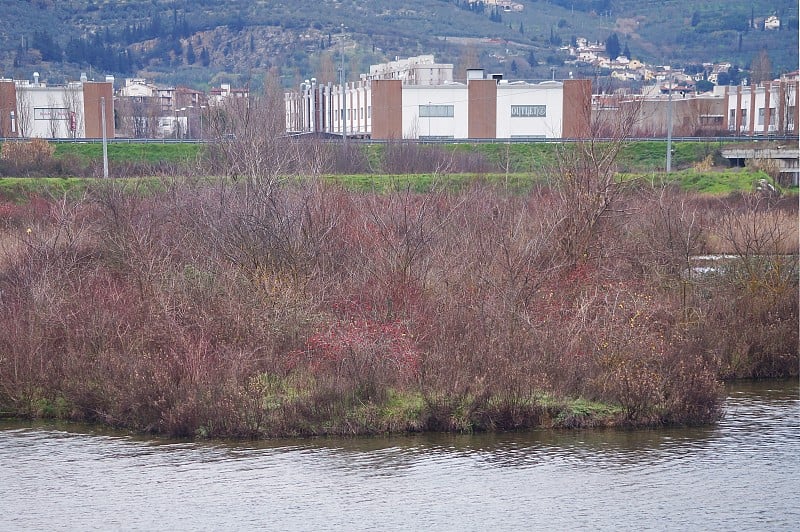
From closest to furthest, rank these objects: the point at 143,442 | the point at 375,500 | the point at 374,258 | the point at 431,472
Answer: the point at 375,500, the point at 431,472, the point at 143,442, the point at 374,258

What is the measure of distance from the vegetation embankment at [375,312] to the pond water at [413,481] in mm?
580

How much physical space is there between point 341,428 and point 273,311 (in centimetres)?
335

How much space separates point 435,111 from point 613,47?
368ft

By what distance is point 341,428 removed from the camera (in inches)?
718

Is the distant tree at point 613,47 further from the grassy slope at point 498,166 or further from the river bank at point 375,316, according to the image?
the river bank at point 375,316

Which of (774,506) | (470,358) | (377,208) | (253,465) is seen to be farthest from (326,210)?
(774,506)

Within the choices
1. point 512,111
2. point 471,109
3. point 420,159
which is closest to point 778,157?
point 512,111

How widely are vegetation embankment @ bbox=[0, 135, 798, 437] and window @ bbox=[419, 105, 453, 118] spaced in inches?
1666

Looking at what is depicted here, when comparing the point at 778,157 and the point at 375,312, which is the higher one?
the point at 778,157

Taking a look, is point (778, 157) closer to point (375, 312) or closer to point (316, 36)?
point (375, 312)

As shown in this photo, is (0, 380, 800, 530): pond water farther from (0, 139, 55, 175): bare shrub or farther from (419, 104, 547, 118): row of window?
(419, 104, 547, 118): row of window

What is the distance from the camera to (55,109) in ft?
→ 242

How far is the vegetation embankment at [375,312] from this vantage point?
18.4 meters

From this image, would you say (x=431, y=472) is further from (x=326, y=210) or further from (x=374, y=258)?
(x=326, y=210)
